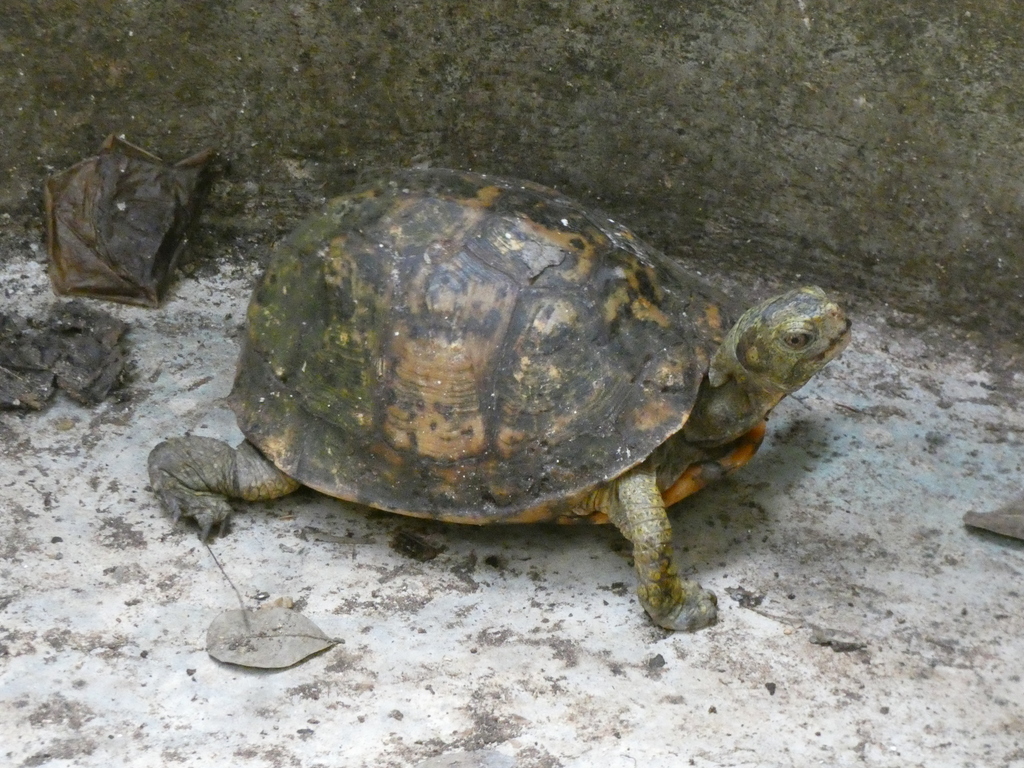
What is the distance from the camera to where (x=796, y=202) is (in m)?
4.04

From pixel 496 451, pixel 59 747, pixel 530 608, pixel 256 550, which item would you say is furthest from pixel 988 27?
pixel 59 747

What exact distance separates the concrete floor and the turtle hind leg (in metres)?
0.09

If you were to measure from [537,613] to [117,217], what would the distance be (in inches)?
90.3

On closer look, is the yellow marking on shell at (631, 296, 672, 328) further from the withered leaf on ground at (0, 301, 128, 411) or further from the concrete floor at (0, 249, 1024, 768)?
the withered leaf on ground at (0, 301, 128, 411)

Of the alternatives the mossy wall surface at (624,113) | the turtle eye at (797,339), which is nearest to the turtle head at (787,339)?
the turtle eye at (797,339)

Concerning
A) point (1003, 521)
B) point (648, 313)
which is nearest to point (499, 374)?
point (648, 313)

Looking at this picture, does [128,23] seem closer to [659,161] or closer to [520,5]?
[520,5]

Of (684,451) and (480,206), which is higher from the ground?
(480,206)

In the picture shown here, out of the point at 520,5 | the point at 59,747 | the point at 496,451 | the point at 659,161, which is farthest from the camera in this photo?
the point at 659,161

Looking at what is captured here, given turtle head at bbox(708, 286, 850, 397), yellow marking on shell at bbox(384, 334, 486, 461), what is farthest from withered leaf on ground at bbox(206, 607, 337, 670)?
turtle head at bbox(708, 286, 850, 397)

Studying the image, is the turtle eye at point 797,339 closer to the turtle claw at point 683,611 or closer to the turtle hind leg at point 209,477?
the turtle claw at point 683,611

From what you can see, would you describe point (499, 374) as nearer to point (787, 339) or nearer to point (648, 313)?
point (648, 313)

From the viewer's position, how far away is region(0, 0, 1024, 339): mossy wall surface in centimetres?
372

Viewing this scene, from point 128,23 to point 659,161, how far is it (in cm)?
202
